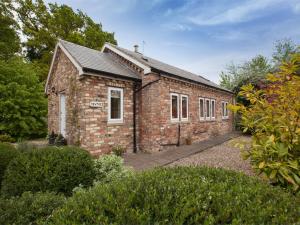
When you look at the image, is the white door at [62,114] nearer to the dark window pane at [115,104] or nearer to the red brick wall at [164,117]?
the dark window pane at [115,104]

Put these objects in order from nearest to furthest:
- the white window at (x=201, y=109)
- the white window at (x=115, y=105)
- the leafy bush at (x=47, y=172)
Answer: the leafy bush at (x=47, y=172), the white window at (x=115, y=105), the white window at (x=201, y=109)

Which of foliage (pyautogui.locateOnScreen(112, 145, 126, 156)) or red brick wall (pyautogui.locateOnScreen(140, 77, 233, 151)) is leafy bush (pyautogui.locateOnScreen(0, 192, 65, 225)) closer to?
foliage (pyautogui.locateOnScreen(112, 145, 126, 156))

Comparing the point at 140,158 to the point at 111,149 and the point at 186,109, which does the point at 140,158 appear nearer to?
the point at 111,149

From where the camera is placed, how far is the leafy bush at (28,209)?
256 centimetres

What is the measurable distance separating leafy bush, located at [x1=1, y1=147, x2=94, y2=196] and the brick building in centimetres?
385

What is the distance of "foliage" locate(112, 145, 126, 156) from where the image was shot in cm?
883

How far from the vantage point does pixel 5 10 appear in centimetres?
1920

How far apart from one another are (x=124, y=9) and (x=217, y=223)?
972 cm

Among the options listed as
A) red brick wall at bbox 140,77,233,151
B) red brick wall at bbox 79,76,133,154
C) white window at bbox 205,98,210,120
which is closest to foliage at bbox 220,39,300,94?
white window at bbox 205,98,210,120

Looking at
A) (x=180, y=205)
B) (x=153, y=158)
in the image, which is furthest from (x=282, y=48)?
(x=180, y=205)

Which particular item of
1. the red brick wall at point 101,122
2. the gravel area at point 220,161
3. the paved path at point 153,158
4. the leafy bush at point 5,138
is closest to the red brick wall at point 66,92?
the red brick wall at point 101,122

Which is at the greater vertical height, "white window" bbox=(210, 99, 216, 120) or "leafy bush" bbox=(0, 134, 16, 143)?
"white window" bbox=(210, 99, 216, 120)

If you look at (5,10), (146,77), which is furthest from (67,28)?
(146,77)

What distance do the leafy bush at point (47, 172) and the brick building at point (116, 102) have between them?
12.6 feet
